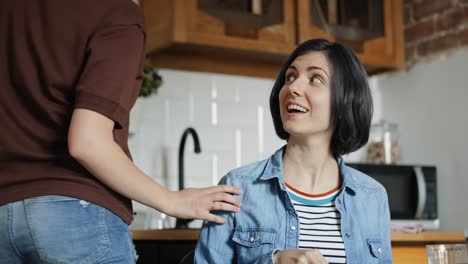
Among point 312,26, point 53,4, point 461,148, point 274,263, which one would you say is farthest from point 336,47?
point 461,148

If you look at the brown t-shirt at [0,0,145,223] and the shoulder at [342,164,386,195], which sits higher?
the brown t-shirt at [0,0,145,223]

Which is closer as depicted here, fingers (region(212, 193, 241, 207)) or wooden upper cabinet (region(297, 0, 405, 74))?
fingers (region(212, 193, 241, 207))

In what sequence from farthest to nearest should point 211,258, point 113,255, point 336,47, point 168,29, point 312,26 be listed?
1. point 312,26
2. point 168,29
3. point 336,47
4. point 211,258
5. point 113,255

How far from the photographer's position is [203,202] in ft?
4.80

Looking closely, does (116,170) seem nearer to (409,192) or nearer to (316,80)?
(316,80)

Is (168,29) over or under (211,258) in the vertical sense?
over

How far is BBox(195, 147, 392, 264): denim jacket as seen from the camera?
1.56 meters

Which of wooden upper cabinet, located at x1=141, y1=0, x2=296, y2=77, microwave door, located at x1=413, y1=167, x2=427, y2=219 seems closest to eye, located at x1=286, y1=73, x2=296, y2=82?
wooden upper cabinet, located at x1=141, y1=0, x2=296, y2=77

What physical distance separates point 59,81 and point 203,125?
195cm

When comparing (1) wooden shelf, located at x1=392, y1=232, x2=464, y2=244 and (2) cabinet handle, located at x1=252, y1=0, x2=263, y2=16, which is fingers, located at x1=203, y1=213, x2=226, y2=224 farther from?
(2) cabinet handle, located at x1=252, y1=0, x2=263, y2=16

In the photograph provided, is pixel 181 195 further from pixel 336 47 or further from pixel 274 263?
pixel 336 47

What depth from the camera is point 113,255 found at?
48.8 inches

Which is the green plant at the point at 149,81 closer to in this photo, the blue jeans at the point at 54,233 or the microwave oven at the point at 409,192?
the microwave oven at the point at 409,192

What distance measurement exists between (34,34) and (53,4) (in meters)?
0.07
